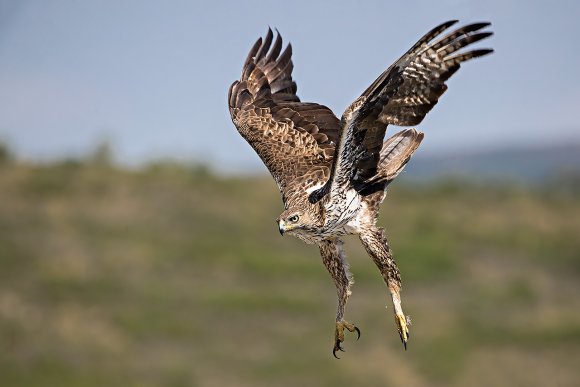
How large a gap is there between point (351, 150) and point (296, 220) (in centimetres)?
72

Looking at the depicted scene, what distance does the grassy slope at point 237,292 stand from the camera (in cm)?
3197

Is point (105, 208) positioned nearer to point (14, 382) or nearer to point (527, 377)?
point (14, 382)

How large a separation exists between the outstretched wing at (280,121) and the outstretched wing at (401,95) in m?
0.77

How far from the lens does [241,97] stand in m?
11.9

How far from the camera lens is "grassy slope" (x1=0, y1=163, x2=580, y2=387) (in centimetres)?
3197

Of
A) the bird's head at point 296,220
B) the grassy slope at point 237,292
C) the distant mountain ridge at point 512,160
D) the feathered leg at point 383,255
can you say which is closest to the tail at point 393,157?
the feathered leg at point 383,255

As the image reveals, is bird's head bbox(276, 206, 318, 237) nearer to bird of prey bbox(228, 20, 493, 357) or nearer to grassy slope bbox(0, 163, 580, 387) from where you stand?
bird of prey bbox(228, 20, 493, 357)

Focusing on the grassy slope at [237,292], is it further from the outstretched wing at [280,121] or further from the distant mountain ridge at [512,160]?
the distant mountain ridge at [512,160]

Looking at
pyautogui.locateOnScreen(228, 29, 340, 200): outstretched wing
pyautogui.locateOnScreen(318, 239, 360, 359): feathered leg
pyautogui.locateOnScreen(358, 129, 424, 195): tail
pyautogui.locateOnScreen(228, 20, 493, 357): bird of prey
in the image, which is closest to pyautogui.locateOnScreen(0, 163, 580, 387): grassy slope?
pyautogui.locateOnScreen(228, 29, 340, 200): outstretched wing

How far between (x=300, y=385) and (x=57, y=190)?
1359 centimetres

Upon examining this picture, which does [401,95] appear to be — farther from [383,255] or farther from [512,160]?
[512,160]

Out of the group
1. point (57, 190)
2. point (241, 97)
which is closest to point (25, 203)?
point (57, 190)

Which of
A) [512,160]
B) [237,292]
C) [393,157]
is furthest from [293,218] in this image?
[512,160]

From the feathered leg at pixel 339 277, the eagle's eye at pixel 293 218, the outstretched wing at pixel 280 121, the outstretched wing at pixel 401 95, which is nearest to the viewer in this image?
the outstretched wing at pixel 401 95
